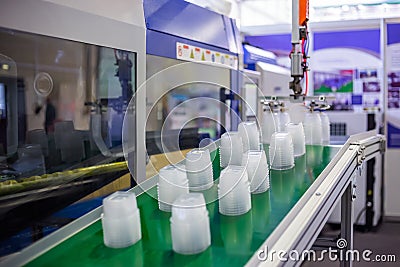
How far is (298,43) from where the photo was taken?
2021 mm

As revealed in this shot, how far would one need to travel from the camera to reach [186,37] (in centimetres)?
238

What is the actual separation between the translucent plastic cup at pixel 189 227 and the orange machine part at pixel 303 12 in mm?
1312

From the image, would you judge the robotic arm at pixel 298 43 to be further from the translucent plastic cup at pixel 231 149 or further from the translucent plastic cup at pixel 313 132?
the translucent plastic cup at pixel 231 149

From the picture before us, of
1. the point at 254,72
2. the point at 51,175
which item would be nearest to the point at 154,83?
the point at 51,175

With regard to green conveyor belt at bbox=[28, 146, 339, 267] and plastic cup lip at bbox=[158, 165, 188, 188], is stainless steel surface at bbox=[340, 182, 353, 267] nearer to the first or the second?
green conveyor belt at bbox=[28, 146, 339, 267]

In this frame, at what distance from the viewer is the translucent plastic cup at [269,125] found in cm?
209

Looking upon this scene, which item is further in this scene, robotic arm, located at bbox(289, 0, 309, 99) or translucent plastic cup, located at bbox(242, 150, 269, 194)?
robotic arm, located at bbox(289, 0, 309, 99)

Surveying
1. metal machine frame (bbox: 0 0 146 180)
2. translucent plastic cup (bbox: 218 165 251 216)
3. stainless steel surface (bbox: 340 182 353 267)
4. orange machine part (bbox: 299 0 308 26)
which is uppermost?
orange machine part (bbox: 299 0 308 26)

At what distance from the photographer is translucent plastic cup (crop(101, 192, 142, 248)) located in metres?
1.11

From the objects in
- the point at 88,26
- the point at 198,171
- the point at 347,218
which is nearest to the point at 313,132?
the point at 347,218

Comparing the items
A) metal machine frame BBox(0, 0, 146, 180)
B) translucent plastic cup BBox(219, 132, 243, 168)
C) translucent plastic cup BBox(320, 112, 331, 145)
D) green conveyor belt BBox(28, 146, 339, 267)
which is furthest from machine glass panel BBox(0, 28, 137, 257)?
translucent plastic cup BBox(320, 112, 331, 145)

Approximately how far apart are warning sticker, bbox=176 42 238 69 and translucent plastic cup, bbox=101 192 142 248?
51.9 inches

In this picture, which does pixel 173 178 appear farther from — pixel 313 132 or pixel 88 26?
pixel 313 132

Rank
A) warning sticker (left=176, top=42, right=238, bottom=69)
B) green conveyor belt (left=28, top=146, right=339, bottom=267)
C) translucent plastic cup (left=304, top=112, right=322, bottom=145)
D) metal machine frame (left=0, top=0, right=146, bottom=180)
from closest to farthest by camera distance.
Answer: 1. green conveyor belt (left=28, top=146, right=339, bottom=267)
2. metal machine frame (left=0, top=0, right=146, bottom=180)
3. translucent plastic cup (left=304, top=112, right=322, bottom=145)
4. warning sticker (left=176, top=42, right=238, bottom=69)
